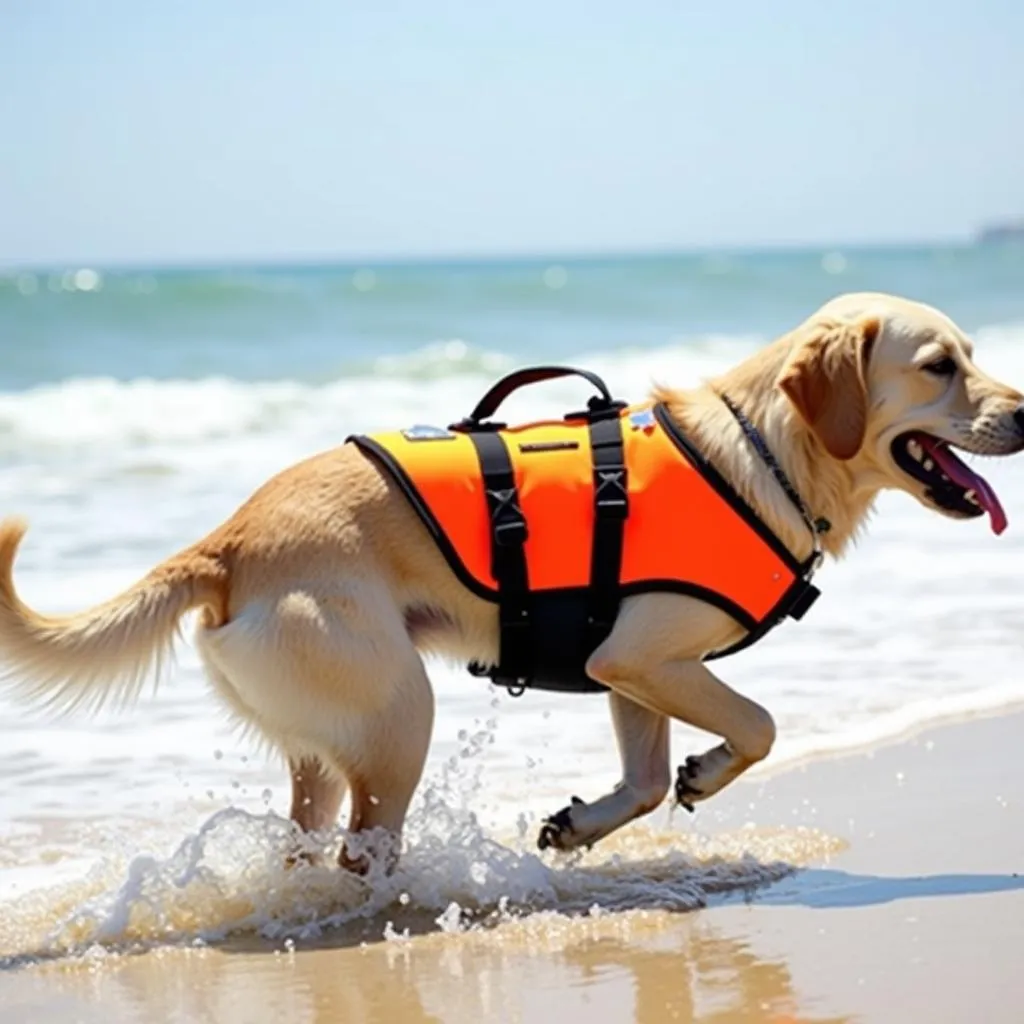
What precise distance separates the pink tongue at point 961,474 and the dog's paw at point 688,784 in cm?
103

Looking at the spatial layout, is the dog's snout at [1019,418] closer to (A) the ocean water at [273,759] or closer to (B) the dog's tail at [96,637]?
→ (A) the ocean water at [273,759]

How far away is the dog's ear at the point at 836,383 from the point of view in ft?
16.4

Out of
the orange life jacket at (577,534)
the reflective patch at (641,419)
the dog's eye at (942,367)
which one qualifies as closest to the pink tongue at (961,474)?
the dog's eye at (942,367)

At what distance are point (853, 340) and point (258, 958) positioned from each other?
2203 mm

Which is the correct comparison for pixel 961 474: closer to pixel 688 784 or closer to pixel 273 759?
pixel 688 784

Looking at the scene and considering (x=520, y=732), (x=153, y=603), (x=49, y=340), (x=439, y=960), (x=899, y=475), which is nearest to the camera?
(x=439, y=960)

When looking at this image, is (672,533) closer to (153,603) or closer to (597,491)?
(597,491)

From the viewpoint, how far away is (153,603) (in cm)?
478

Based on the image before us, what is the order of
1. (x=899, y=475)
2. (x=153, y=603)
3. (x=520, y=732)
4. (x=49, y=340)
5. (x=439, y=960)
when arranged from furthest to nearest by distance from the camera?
1. (x=49, y=340)
2. (x=520, y=732)
3. (x=899, y=475)
4. (x=153, y=603)
5. (x=439, y=960)

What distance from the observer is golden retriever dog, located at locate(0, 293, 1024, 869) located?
15.6 feet

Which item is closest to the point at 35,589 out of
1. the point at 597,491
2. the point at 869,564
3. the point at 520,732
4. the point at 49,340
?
the point at 520,732

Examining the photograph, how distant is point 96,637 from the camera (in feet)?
15.6

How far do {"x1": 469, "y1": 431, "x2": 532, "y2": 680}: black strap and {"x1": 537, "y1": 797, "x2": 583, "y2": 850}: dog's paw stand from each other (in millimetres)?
421

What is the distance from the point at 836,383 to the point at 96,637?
2040mm
